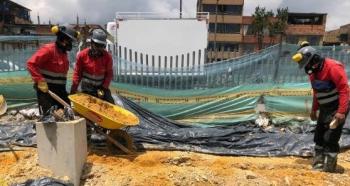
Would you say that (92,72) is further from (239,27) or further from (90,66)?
(239,27)

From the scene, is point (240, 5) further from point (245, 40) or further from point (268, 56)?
point (268, 56)

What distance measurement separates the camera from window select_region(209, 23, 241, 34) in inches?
2184

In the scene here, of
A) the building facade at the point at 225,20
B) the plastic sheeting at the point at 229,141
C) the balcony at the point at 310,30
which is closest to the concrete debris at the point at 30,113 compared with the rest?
the plastic sheeting at the point at 229,141

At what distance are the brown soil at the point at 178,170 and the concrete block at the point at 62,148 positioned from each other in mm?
150

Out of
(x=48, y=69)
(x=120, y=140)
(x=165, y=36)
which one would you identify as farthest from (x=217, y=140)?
(x=165, y=36)

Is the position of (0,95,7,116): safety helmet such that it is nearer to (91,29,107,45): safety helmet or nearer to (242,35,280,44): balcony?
(91,29,107,45): safety helmet

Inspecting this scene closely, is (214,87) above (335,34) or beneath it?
above

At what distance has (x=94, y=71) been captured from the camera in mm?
6164

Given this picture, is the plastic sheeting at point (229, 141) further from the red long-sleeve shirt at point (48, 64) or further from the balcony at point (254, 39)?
the balcony at point (254, 39)

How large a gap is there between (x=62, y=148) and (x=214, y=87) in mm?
4718

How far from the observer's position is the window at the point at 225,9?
55.0 m

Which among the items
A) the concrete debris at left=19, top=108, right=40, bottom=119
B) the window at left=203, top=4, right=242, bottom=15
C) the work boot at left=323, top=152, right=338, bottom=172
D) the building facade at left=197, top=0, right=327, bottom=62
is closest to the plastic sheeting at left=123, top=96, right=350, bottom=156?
the work boot at left=323, top=152, right=338, bottom=172

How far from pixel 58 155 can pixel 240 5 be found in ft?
176

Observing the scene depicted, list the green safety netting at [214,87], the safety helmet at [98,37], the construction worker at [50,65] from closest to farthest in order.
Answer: the construction worker at [50,65] < the safety helmet at [98,37] < the green safety netting at [214,87]
